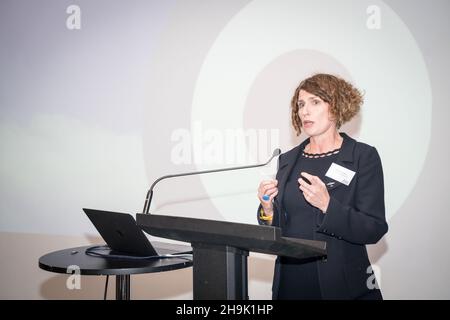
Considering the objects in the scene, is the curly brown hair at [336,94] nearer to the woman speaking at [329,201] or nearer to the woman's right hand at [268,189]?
the woman speaking at [329,201]

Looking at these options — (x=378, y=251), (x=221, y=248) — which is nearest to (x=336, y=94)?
(x=221, y=248)

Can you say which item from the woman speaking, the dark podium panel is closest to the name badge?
the woman speaking

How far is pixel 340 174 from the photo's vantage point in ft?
5.60

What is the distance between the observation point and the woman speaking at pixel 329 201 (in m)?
1.56

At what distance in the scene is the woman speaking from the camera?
156cm

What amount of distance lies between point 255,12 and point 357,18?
25.5 inches

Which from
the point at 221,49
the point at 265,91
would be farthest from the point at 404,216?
the point at 221,49

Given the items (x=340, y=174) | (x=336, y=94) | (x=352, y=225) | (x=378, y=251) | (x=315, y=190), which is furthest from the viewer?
(x=378, y=251)

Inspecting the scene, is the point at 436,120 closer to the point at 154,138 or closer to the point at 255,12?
the point at 255,12

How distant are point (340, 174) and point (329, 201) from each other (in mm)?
242

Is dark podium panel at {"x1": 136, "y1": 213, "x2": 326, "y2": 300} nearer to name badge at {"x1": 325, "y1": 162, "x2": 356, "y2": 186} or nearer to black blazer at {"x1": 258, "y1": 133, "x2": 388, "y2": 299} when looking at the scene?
black blazer at {"x1": 258, "y1": 133, "x2": 388, "y2": 299}

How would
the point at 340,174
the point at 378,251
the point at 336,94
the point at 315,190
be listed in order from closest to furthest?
the point at 315,190 < the point at 340,174 < the point at 336,94 < the point at 378,251

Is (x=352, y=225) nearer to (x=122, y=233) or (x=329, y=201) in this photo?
(x=329, y=201)

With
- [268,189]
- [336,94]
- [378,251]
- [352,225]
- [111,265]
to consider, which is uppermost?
[336,94]
